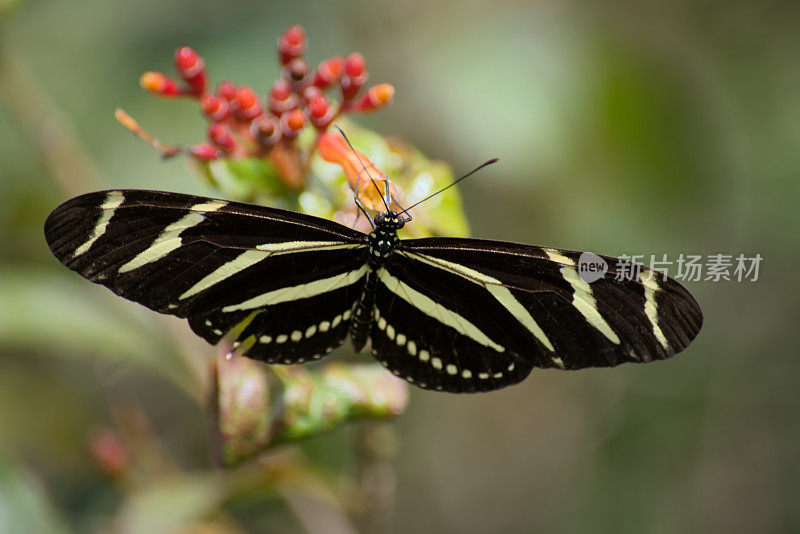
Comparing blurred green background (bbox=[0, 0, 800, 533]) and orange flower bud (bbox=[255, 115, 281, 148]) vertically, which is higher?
blurred green background (bbox=[0, 0, 800, 533])

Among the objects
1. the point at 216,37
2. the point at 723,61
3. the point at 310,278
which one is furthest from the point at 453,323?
the point at 723,61

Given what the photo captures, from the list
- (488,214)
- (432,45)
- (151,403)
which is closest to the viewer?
(432,45)

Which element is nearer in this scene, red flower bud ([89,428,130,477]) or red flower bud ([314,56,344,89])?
red flower bud ([314,56,344,89])

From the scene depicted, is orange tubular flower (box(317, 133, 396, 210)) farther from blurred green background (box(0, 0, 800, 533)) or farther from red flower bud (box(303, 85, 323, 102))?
blurred green background (box(0, 0, 800, 533))

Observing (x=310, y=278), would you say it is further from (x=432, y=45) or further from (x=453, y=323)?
(x=432, y=45)
